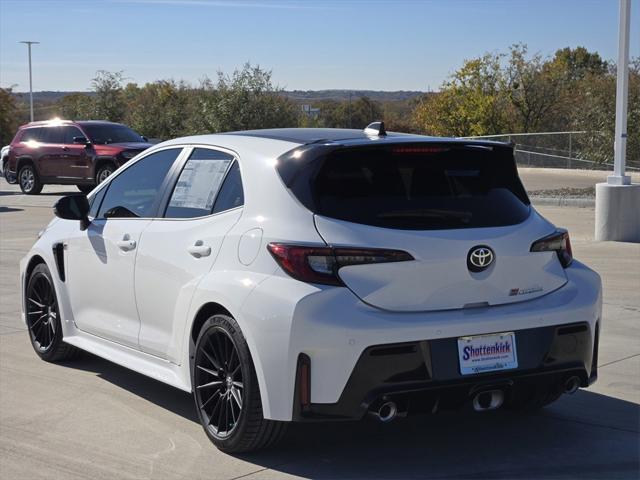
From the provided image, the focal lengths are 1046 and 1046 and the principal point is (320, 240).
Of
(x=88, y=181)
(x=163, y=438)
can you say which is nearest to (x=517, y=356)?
(x=163, y=438)

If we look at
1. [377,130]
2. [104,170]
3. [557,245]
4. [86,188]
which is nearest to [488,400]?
[557,245]

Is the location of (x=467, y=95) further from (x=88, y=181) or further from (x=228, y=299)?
(x=228, y=299)

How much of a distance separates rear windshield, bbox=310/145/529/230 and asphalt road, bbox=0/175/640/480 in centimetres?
123

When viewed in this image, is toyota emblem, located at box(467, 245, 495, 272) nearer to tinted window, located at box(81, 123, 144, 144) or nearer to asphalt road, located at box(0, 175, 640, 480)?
asphalt road, located at box(0, 175, 640, 480)

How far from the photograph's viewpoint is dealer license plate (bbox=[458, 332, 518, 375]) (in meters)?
5.11

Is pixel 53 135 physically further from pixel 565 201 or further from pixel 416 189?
pixel 416 189

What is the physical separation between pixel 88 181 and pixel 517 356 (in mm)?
21414

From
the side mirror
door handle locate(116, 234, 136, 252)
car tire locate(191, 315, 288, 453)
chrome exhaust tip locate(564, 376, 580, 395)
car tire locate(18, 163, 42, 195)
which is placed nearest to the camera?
car tire locate(191, 315, 288, 453)

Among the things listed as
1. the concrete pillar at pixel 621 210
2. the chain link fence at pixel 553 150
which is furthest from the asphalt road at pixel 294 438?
the chain link fence at pixel 553 150

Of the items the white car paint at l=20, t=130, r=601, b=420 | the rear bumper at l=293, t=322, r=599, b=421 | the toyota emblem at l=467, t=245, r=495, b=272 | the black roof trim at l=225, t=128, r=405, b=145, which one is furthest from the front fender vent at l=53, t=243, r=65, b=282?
the toyota emblem at l=467, t=245, r=495, b=272

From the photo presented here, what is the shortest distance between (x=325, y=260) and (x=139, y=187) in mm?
2161

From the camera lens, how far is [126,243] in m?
6.46

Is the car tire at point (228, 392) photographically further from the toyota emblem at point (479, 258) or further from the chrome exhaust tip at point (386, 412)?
the toyota emblem at point (479, 258)

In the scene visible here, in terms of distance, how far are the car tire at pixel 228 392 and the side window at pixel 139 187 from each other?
1.20 m
